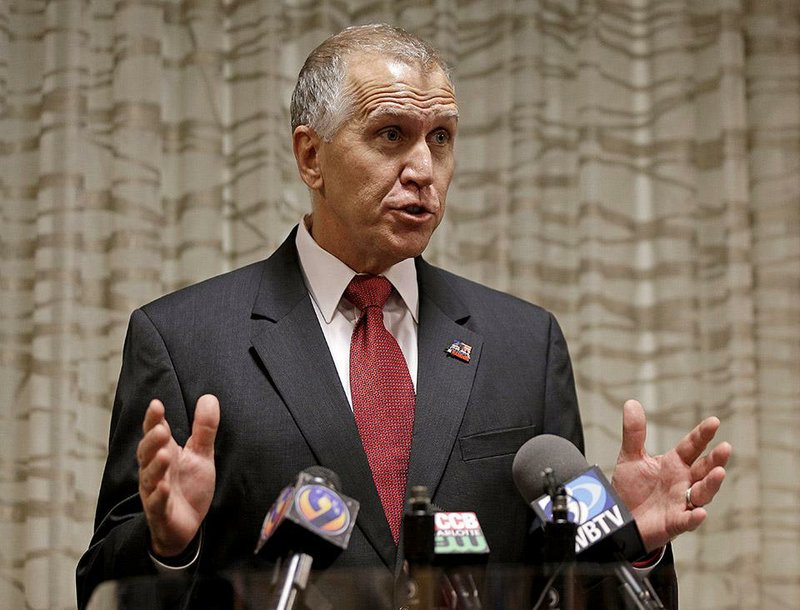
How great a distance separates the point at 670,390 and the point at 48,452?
176 centimetres

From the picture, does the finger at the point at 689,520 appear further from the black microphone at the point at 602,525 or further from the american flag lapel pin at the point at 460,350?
the american flag lapel pin at the point at 460,350

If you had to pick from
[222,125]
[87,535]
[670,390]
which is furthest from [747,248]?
[87,535]

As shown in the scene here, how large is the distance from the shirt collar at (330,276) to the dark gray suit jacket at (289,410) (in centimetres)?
3

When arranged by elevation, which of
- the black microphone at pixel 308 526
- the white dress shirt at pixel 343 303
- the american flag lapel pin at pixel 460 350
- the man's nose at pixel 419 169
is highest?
the man's nose at pixel 419 169

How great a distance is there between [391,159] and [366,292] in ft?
0.82

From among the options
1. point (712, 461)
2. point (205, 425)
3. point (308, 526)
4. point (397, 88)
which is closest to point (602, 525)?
point (308, 526)

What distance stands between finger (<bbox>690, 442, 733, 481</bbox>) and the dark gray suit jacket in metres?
0.38

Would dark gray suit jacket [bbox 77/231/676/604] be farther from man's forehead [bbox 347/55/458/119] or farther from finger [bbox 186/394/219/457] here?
man's forehead [bbox 347/55/458/119]

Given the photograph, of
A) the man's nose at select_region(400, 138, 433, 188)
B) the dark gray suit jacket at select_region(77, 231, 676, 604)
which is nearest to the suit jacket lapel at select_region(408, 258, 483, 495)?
the dark gray suit jacket at select_region(77, 231, 676, 604)

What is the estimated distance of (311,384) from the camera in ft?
6.56

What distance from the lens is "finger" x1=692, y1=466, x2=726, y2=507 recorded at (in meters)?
1.71

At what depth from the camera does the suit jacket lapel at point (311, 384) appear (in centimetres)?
191

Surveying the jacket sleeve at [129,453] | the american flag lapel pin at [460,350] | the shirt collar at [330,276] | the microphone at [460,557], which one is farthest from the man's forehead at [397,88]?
the microphone at [460,557]

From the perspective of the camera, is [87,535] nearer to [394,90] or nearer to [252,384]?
[252,384]
